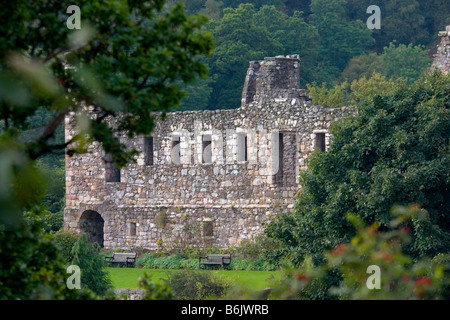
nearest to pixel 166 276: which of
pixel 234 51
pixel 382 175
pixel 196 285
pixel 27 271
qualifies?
pixel 196 285

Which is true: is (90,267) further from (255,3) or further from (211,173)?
(255,3)

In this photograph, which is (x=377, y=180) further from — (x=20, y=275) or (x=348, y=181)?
(x=20, y=275)

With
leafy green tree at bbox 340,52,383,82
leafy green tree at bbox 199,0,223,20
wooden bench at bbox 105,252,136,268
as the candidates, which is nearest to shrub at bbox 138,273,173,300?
wooden bench at bbox 105,252,136,268

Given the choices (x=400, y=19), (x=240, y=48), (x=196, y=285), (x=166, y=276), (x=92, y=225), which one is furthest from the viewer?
(x=400, y=19)

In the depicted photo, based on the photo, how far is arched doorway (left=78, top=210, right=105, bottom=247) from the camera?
3322cm

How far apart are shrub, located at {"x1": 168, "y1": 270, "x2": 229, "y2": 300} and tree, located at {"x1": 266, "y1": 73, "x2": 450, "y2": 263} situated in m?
1.54

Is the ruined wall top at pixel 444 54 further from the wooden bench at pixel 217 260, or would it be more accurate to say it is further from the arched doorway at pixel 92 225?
the arched doorway at pixel 92 225

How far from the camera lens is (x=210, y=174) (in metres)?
30.8

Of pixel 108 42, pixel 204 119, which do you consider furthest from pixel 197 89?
pixel 108 42

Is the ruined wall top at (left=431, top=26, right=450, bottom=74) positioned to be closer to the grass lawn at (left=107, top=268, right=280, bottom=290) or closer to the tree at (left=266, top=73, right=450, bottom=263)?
the tree at (left=266, top=73, right=450, bottom=263)

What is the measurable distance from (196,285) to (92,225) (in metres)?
10.7

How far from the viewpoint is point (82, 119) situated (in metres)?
12.2

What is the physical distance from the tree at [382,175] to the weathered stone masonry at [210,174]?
4375 mm

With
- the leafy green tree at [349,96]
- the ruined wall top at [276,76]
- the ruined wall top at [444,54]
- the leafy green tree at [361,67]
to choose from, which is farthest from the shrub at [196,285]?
the leafy green tree at [361,67]
